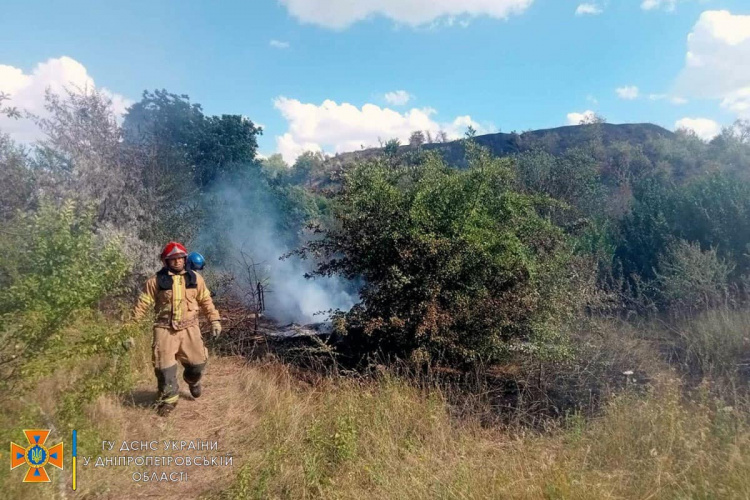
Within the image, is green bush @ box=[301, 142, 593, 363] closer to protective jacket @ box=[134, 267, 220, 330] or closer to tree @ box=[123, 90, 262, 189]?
protective jacket @ box=[134, 267, 220, 330]

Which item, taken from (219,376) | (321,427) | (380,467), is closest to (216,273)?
(219,376)

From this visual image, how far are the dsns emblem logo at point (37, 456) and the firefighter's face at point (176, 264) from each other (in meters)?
2.06

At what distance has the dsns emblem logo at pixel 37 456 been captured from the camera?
9.45ft

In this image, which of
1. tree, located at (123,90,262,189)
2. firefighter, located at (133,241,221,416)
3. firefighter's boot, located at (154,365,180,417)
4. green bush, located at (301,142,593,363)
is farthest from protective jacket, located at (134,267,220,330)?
tree, located at (123,90,262,189)

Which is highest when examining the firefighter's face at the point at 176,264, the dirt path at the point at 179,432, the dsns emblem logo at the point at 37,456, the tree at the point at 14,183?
the tree at the point at 14,183

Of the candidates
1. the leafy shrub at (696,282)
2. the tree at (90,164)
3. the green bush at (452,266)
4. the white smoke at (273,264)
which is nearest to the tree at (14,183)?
the tree at (90,164)

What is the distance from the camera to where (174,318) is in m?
4.80

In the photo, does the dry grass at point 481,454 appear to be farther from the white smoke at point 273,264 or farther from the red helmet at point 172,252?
the white smoke at point 273,264

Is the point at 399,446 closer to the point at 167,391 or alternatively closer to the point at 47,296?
the point at 167,391

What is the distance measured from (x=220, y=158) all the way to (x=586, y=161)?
1105 cm

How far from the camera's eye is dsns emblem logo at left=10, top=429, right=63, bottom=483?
2.88m

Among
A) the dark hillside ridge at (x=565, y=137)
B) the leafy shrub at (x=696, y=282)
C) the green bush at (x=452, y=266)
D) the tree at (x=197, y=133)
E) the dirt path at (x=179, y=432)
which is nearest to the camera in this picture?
the dirt path at (x=179, y=432)

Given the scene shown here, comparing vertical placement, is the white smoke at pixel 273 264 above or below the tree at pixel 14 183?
below

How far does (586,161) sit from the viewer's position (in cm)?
1369
